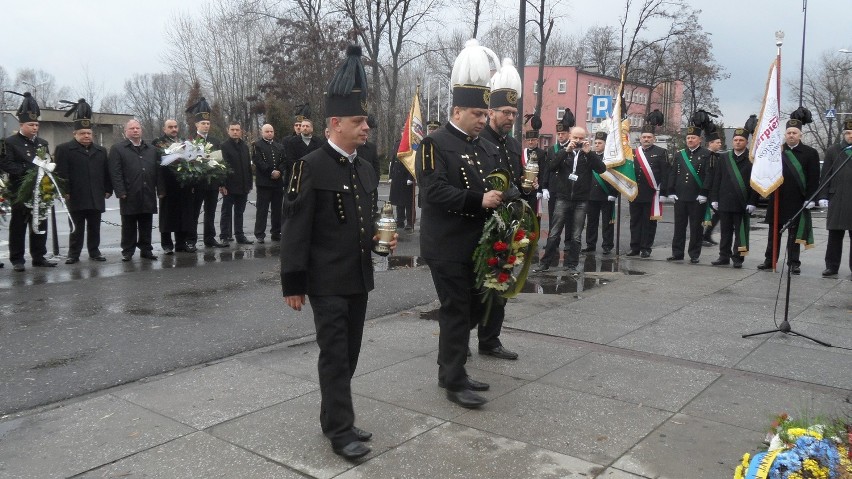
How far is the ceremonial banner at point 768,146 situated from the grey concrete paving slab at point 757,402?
5.23 m

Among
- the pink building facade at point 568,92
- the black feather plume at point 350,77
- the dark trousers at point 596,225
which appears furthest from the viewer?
the pink building facade at point 568,92

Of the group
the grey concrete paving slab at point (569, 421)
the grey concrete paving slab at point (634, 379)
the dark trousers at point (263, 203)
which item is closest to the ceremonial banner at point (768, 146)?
the grey concrete paving slab at point (634, 379)

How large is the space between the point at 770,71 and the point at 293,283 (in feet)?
25.4

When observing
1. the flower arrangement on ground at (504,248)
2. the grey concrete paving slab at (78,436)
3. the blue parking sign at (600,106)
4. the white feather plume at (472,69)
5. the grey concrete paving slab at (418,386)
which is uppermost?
the blue parking sign at (600,106)

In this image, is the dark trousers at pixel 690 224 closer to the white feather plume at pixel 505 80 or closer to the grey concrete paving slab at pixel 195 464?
the white feather plume at pixel 505 80

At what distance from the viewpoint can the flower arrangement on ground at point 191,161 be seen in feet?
39.1

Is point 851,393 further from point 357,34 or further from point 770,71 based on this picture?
point 357,34

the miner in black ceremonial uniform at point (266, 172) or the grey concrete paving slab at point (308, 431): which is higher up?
the miner in black ceremonial uniform at point (266, 172)

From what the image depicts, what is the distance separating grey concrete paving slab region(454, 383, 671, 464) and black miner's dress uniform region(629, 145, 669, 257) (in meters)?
7.93

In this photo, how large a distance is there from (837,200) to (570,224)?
389 centimetres

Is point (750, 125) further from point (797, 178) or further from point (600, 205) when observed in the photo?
point (600, 205)

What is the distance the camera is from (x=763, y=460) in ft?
11.1

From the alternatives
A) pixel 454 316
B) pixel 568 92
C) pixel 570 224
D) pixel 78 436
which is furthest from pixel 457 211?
pixel 568 92

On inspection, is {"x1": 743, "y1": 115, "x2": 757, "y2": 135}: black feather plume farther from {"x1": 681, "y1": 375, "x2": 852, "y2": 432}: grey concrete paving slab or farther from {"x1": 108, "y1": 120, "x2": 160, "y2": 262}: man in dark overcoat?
{"x1": 108, "y1": 120, "x2": 160, "y2": 262}: man in dark overcoat
